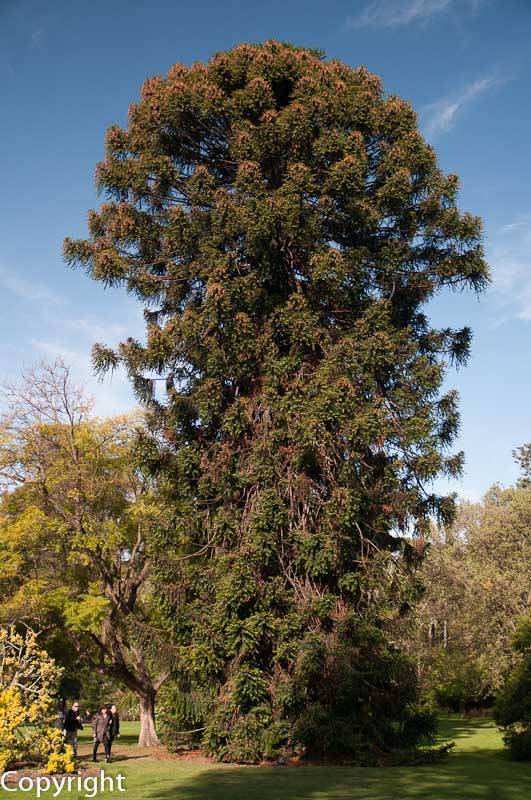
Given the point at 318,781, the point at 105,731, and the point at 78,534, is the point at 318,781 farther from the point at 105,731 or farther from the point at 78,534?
the point at 78,534

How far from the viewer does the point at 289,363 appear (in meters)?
18.1

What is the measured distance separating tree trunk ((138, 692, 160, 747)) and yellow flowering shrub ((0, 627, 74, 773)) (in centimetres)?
815

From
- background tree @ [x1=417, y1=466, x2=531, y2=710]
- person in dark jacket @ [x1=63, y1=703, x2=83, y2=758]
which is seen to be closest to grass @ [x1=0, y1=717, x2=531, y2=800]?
person in dark jacket @ [x1=63, y1=703, x2=83, y2=758]

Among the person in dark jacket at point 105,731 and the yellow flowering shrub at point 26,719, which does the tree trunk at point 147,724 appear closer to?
the person in dark jacket at point 105,731

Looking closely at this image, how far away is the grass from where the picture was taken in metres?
10.5

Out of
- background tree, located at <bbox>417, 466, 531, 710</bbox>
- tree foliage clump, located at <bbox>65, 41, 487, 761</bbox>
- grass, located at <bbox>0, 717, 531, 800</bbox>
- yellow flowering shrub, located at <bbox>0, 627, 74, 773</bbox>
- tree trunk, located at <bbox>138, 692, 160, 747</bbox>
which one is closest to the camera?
grass, located at <bbox>0, 717, 531, 800</bbox>

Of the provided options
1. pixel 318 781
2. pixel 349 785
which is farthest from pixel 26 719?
pixel 349 785

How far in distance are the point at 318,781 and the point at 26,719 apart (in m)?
5.99

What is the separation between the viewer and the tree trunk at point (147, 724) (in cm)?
2247

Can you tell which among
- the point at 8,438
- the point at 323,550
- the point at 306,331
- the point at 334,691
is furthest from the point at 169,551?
the point at 8,438

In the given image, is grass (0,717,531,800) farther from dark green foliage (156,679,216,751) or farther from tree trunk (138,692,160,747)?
tree trunk (138,692,160,747)

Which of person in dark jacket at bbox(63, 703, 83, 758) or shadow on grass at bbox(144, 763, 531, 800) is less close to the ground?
person in dark jacket at bbox(63, 703, 83, 758)

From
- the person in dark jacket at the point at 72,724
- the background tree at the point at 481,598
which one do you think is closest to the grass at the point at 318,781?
the person in dark jacket at the point at 72,724

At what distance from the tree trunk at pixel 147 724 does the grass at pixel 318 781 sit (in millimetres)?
5666
